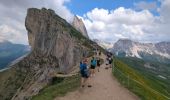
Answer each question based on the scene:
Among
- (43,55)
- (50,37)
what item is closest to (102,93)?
(43,55)

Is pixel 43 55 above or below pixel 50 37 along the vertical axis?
below

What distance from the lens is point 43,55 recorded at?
500 ft

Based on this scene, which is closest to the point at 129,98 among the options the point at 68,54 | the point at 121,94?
the point at 121,94

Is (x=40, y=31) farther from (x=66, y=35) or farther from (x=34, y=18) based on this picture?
(x=66, y=35)

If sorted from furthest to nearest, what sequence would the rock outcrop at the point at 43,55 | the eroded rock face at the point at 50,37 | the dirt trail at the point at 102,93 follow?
the eroded rock face at the point at 50,37 < the rock outcrop at the point at 43,55 < the dirt trail at the point at 102,93

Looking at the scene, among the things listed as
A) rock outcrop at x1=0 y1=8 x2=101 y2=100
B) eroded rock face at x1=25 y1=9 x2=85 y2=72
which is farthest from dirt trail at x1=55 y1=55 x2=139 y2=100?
eroded rock face at x1=25 y1=9 x2=85 y2=72

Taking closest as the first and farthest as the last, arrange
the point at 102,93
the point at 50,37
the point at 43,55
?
1. the point at 102,93
2. the point at 43,55
3. the point at 50,37

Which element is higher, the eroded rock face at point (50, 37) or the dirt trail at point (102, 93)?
the eroded rock face at point (50, 37)

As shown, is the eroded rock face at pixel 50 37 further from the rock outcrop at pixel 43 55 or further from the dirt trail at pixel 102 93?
the dirt trail at pixel 102 93

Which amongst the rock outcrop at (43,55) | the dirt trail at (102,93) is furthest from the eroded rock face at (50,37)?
the dirt trail at (102,93)

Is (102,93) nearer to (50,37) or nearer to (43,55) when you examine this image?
(43,55)

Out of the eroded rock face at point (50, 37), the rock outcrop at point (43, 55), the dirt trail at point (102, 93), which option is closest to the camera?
the dirt trail at point (102, 93)

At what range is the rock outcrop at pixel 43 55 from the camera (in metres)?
115

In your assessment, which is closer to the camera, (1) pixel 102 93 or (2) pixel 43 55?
(1) pixel 102 93
